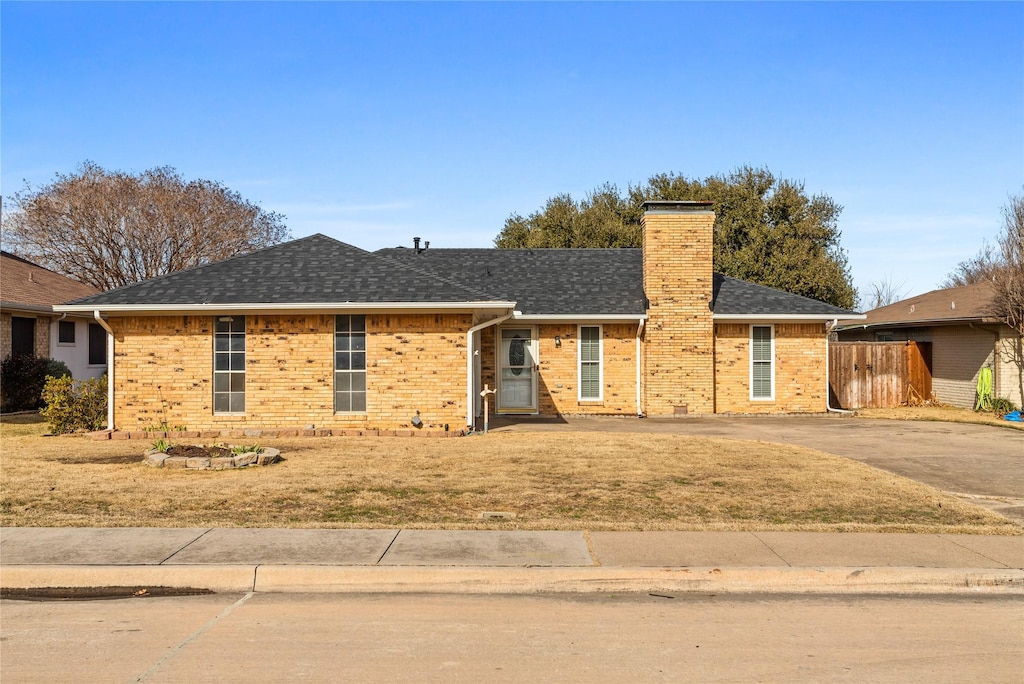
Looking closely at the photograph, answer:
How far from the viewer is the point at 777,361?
68.3 feet

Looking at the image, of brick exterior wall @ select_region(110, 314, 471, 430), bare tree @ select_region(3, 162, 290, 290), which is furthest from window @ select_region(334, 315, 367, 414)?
bare tree @ select_region(3, 162, 290, 290)

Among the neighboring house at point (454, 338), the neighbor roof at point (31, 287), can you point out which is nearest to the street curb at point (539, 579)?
the neighboring house at point (454, 338)

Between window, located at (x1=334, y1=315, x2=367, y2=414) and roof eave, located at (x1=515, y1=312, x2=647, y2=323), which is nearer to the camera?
window, located at (x1=334, y1=315, x2=367, y2=414)

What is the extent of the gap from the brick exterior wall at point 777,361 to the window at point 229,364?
11.7 m

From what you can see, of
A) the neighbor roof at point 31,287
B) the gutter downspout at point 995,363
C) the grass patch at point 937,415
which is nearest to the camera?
the grass patch at point 937,415

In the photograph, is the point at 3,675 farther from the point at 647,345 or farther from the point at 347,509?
the point at 647,345

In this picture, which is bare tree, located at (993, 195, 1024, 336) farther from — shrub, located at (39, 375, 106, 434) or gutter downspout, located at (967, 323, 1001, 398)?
shrub, located at (39, 375, 106, 434)

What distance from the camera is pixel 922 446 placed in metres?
14.7

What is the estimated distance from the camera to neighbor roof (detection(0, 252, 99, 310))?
74.1ft

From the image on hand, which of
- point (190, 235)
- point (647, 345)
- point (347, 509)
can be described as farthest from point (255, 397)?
point (190, 235)

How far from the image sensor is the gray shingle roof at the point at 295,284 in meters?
15.9

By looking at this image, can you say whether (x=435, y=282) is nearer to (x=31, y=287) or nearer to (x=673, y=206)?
(x=673, y=206)

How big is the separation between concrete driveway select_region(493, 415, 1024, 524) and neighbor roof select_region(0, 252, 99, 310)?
14445 millimetres

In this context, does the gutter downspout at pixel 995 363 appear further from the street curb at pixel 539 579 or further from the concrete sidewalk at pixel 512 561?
the street curb at pixel 539 579
